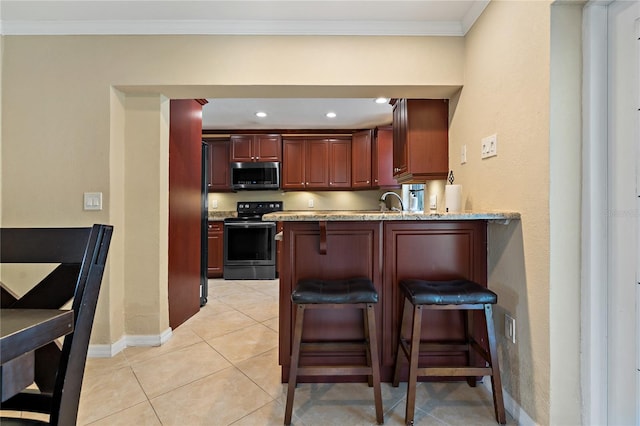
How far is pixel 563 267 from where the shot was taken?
1.23m

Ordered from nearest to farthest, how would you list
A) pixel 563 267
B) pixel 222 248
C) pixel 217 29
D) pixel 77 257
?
pixel 77 257 < pixel 563 267 < pixel 217 29 < pixel 222 248

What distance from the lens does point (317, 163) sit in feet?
15.1

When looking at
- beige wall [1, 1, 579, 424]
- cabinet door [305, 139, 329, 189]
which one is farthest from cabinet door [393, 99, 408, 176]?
cabinet door [305, 139, 329, 189]

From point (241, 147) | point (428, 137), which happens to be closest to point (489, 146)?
point (428, 137)

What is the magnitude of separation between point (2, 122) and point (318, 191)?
11.9 ft

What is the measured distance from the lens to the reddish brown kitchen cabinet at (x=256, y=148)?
4.54 m

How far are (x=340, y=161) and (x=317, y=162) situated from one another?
37cm

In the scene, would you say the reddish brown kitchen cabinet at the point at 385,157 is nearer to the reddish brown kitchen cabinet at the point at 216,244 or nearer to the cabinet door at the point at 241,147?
the cabinet door at the point at 241,147

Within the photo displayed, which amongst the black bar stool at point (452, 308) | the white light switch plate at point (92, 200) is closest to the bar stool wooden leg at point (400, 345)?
the black bar stool at point (452, 308)

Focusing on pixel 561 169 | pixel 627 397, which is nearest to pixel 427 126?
pixel 561 169

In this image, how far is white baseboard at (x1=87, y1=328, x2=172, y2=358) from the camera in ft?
6.76

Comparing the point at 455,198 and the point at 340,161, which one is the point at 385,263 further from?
the point at 340,161

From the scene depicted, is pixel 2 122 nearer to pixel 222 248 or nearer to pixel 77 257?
pixel 77 257

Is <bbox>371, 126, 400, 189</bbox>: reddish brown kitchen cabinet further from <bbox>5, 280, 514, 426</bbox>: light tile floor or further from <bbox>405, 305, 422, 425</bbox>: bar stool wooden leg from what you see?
<bbox>405, 305, 422, 425</bbox>: bar stool wooden leg
